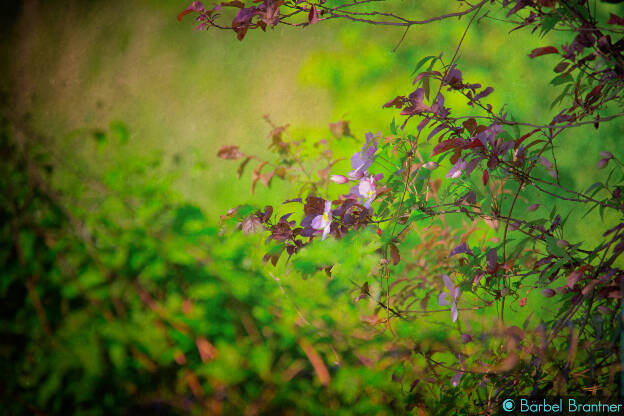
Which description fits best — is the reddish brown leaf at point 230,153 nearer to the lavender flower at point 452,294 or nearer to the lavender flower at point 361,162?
the lavender flower at point 361,162

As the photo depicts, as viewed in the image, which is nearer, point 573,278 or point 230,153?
point 573,278

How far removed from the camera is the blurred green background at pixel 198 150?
851 mm

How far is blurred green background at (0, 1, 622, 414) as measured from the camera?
851 mm

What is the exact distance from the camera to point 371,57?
1.87 m

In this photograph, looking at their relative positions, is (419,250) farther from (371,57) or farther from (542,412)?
(371,57)

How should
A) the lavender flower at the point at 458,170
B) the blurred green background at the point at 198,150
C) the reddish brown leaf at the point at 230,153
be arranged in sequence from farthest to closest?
the reddish brown leaf at the point at 230,153 → the lavender flower at the point at 458,170 → the blurred green background at the point at 198,150

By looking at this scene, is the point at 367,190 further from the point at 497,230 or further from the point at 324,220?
the point at 497,230

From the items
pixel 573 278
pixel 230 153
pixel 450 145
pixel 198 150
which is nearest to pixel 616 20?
pixel 450 145

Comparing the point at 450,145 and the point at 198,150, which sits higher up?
the point at 450,145

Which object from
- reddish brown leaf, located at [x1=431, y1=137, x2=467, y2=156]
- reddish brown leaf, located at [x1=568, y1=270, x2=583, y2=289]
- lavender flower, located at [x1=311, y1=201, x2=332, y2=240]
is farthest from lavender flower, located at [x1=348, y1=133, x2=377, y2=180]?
reddish brown leaf, located at [x1=568, y1=270, x2=583, y2=289]

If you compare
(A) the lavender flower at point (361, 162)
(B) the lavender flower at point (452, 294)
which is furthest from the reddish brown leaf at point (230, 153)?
(B) the lavender flower at point (452, 294)

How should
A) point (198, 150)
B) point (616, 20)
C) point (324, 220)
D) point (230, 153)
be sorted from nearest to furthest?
point (616, 20) → point (324, 220) → point (230, 153) → point (198, 150)

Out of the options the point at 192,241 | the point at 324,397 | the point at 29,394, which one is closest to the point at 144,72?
the point at 192,241

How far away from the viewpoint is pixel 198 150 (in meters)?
2.02
